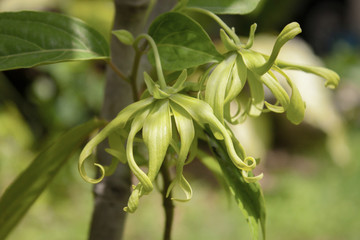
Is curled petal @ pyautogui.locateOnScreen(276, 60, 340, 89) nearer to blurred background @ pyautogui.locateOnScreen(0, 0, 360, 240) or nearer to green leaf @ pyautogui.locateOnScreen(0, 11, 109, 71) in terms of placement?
green leaf @ pyautogui.locateOnScreen(0, 11, 109, 71)

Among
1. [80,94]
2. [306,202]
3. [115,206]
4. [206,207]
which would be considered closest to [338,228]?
[306,202]

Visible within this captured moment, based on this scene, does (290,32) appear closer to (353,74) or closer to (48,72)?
(48,72)

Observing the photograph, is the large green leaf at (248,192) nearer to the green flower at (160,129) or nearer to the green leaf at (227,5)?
the green flower at (160,129)

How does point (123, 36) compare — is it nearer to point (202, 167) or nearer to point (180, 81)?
point (180, 81)

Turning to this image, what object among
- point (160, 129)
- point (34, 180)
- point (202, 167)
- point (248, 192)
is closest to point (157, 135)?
point (160, 129)

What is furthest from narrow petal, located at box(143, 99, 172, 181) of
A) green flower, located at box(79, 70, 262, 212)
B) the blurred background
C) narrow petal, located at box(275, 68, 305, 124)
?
the blurred background

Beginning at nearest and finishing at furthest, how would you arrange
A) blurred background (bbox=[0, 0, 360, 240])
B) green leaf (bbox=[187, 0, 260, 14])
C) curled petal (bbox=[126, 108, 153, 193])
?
curled petal (bbox=[126, 108, 153, 193]) → green leaf (bbox=[187, 0, 260, 14]) → blurred background (bbox=[0, 0, 360, 240])
